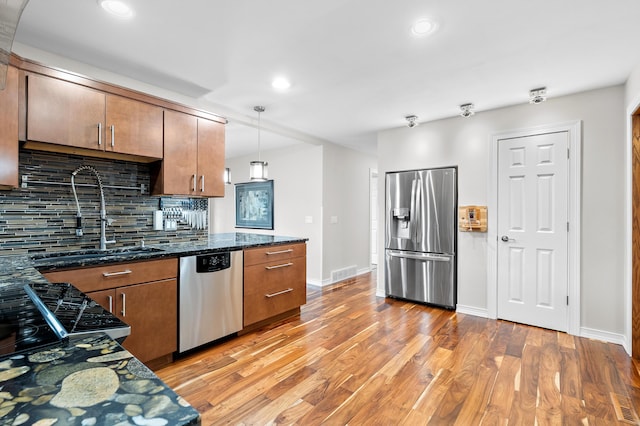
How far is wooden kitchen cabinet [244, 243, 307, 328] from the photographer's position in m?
3.04

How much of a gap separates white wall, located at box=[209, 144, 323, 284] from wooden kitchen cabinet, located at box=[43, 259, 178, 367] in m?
2.79

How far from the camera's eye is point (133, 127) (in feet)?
8.32

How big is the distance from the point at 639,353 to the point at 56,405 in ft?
12.0

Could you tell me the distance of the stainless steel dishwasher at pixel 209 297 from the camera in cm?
253

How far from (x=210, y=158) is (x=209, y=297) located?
1310 mm

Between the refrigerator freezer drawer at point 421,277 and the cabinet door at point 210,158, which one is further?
the refrigerator freezer drawer at point 421,277

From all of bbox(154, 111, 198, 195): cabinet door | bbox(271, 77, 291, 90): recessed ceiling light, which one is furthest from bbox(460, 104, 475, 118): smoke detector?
bbox(154, 111, 198, 195): cabinet door

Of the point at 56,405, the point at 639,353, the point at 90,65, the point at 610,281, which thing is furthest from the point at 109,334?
the point at 610,281

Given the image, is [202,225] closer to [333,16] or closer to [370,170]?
[333,16]

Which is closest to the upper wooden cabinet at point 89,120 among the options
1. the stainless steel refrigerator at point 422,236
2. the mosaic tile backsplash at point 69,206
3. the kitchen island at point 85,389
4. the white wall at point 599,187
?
the mosaic tile backsplash at point 69,206

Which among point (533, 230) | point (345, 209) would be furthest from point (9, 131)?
point (533, 230)

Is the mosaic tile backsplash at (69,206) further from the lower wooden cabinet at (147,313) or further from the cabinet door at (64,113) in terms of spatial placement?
the lower wooden cabinet at (147,313)

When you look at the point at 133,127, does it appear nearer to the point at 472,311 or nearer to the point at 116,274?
the point at 116,274

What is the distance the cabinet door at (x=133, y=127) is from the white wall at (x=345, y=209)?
2772mm
